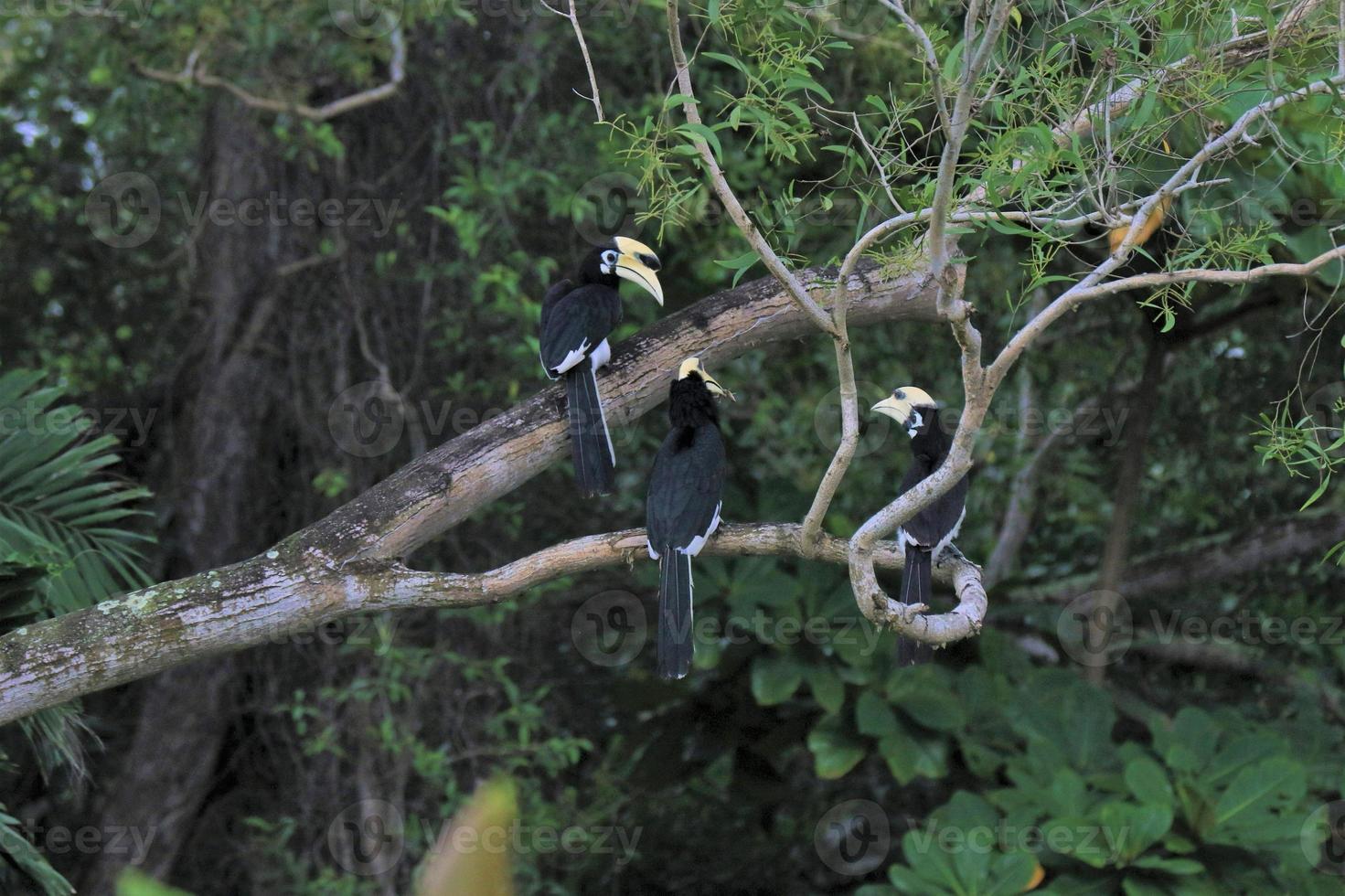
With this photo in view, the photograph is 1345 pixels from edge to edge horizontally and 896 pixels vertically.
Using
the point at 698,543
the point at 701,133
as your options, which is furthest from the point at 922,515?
the point at 701,133

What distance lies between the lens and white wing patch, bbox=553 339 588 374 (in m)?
3.44

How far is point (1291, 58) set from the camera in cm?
268

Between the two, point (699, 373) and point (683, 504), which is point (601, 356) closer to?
point (699, 373)

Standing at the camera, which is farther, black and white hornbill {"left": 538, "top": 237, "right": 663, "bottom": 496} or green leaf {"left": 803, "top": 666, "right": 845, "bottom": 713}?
green leaf {"left": 803, "top": 666, "right": 845, "bottom": 713}

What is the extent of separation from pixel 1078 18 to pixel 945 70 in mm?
236

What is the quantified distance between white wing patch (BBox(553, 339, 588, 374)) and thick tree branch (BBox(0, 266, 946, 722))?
0.19 ft

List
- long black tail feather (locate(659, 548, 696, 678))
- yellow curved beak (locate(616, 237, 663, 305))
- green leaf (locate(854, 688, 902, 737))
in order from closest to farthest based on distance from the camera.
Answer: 1. long black tail feather (locate(659, 548, 696, 678))
2. yellow curved beak (locate(616, 237, 663, 305))
3. green leaf (locate(854, 688, 902, 737))

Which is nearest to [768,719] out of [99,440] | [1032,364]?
[1032,364]

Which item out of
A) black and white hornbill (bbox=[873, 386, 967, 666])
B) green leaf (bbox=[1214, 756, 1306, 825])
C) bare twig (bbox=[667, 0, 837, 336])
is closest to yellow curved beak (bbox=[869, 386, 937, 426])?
black and white hornbill (bbox=[873, 386, 967, 666])

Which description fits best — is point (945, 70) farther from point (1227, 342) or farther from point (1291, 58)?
point (1227, 342)

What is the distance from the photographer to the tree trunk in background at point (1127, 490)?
533 centimetres

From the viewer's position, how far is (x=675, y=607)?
3.34m

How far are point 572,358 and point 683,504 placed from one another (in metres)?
0.47

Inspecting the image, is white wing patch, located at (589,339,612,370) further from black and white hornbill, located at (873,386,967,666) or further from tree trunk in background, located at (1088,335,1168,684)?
tree trunk in background, located at (1088,335,1168,684)
